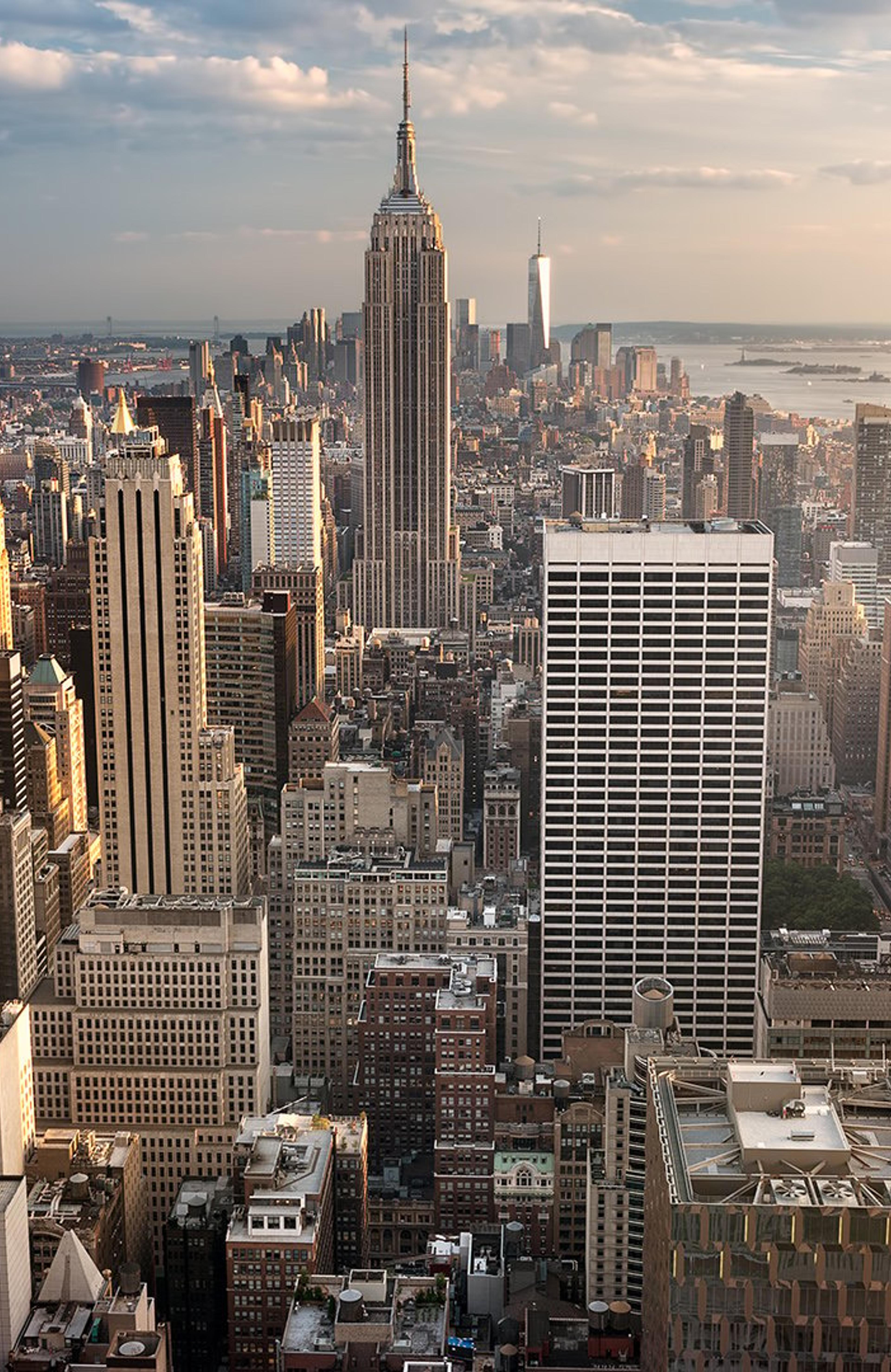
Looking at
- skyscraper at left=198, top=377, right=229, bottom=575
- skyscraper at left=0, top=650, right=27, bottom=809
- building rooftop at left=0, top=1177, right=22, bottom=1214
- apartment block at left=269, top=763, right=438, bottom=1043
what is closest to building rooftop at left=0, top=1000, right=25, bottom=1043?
building rooftop at left=0, top=1177, right=22, bottom=1214

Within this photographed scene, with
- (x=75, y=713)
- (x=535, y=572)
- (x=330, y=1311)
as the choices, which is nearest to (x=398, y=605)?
(x=535, y=572)

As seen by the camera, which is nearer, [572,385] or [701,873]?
[701,873]

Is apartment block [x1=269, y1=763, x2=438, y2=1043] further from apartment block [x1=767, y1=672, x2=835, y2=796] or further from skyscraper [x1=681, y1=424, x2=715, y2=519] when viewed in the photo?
skyscraper [x1=681, y1=424, x2=715, y2=519]

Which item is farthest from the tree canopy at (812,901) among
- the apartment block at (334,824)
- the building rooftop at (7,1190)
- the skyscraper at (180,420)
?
the skyscraper at (180,420)

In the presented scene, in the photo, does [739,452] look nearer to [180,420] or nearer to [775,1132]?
[180,420]

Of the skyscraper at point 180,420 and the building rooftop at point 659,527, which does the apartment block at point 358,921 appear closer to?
the building rooftop at point 659,527

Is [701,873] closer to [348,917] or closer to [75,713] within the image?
[348,917]

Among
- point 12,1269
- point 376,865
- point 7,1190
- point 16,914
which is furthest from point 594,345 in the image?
point 12,1269
